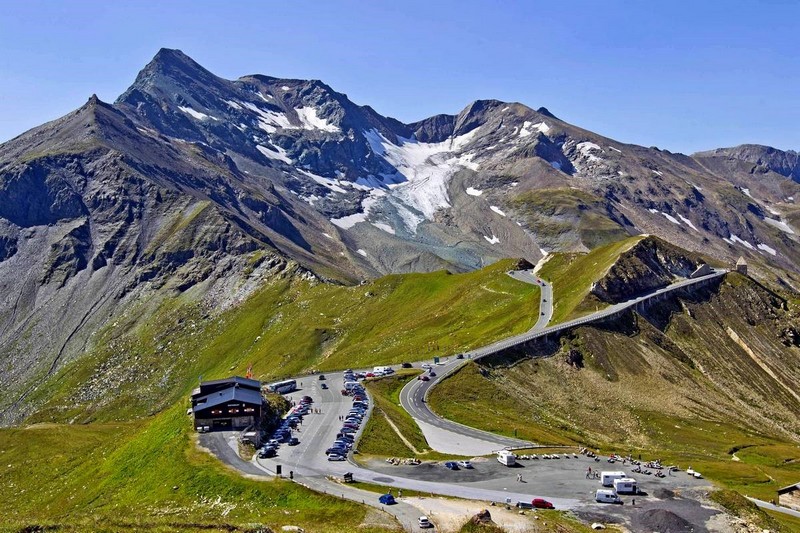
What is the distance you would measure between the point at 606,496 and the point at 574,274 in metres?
118

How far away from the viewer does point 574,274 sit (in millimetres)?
168500

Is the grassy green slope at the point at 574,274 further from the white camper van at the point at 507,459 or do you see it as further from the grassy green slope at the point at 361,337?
the white camper van at the point at 507,459

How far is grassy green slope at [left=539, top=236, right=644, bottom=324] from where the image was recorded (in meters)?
144

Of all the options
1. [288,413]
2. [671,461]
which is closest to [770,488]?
[671,461]

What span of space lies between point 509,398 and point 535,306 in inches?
1806

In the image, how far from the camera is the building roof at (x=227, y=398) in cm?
7832

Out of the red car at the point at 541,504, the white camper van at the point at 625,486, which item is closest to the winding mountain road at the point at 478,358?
the white camper van at the point at 625,486

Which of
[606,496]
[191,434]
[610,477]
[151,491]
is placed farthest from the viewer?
[191,434]

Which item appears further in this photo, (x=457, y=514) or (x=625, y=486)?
(x=625, y=486)

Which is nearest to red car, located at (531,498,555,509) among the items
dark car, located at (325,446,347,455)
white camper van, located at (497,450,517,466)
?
white camper van, located at (497,450,517,466)

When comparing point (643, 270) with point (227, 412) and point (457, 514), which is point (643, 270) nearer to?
point (227, 412)

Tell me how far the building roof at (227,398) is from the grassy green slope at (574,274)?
245 ft

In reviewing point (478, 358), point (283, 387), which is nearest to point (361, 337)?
point (478, 358)

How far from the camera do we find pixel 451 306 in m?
168
